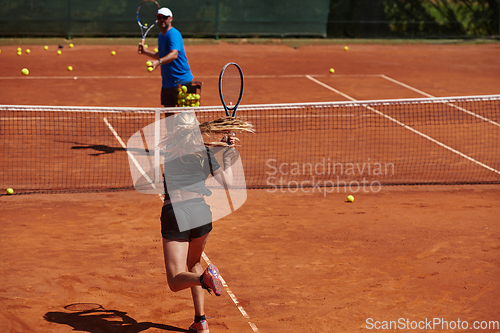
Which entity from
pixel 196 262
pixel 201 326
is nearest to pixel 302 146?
pixel 196 262

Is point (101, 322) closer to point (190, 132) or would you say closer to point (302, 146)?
point (190, 132)

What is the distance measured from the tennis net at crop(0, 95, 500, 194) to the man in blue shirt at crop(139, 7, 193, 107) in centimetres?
49

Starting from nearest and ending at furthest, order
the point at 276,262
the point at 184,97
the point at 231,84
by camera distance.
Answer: the point at 276,262
the point at 231,84
the point at 184,97

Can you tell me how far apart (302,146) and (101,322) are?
21.8 feet

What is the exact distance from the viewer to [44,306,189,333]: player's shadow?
4809 millimetres

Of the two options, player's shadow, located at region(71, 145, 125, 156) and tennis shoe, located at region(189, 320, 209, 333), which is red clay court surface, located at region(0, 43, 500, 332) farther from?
player's shadow, located at region(71, 145, 125, 156)

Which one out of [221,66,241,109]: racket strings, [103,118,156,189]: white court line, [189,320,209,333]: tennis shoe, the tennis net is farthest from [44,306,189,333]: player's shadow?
[103,118,156,189]: white court line

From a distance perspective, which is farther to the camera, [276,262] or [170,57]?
[170,57]

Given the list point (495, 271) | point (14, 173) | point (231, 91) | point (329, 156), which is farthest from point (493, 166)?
point (14, 173)

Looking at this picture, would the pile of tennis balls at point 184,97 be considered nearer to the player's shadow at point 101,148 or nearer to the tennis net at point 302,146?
the tennis net at point 302,146

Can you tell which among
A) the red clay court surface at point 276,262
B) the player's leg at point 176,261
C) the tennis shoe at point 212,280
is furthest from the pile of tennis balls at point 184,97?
the tennis shoe at point 212,280

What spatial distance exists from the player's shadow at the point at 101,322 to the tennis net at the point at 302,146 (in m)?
3.39

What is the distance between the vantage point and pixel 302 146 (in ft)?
35.9

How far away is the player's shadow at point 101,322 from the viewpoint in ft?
15.8
